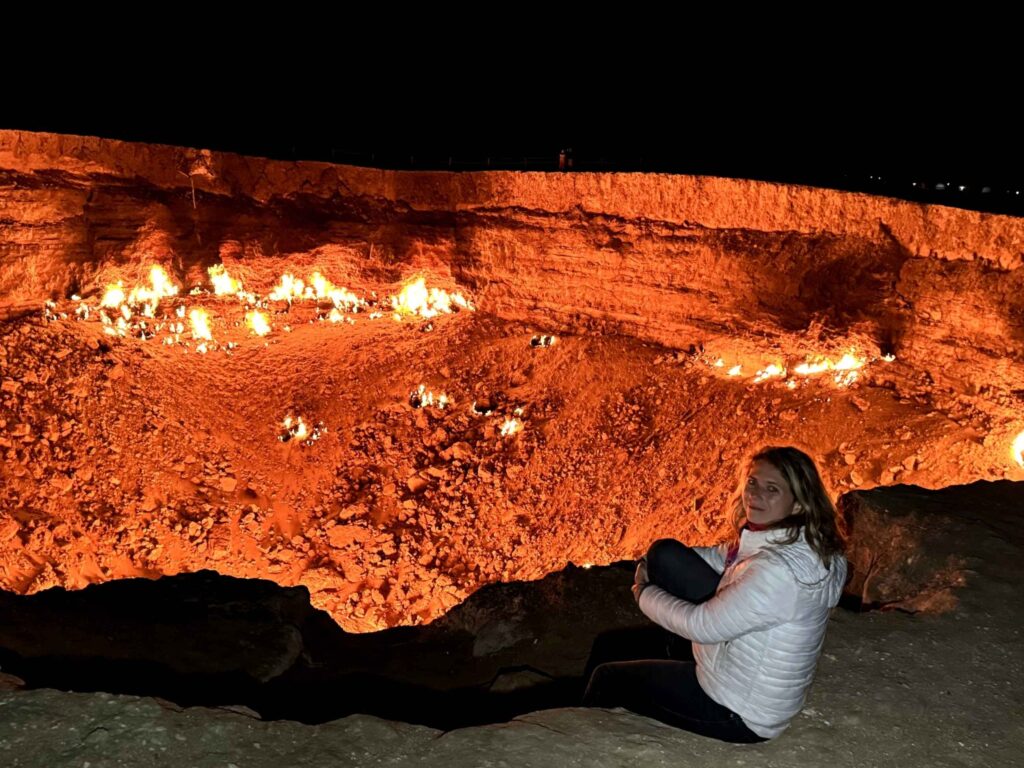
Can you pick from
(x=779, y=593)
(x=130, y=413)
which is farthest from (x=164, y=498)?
(x=779, y=593)

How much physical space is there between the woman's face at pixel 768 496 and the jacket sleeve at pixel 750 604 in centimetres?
21

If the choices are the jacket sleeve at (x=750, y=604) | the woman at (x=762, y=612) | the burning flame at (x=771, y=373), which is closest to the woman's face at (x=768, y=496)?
the woman at (x=762, y=612)

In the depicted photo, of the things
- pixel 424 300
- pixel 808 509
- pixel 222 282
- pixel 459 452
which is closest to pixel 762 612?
pixel 808 509

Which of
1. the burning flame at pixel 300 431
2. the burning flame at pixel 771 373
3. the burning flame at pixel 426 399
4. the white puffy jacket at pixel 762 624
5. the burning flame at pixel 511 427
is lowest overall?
the white puffy jacket at pixel 762 624

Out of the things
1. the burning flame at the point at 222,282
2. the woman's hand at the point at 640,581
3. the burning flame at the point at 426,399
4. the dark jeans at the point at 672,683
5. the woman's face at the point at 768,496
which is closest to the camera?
the woman's face at the point at 768,496

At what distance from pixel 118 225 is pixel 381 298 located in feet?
15.9

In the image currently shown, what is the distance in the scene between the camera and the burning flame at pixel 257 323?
14617 millimetres

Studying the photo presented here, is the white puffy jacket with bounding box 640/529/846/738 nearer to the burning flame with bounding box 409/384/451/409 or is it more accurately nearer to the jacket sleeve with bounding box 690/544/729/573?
the jacket sleeve with bounding box 690/544/729/573

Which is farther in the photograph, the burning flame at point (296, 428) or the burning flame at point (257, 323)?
the burning flame at point (257, 323)

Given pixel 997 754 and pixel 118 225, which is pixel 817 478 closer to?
pixel 997 754

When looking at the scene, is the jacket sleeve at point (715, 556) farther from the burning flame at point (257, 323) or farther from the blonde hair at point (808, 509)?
the burning flame at point (257, 323)

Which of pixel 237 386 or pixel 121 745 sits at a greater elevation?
pixel 237 386

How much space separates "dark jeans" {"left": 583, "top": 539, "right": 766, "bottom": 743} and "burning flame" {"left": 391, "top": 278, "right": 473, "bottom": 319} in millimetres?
11287

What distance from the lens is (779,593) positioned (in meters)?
3.32
